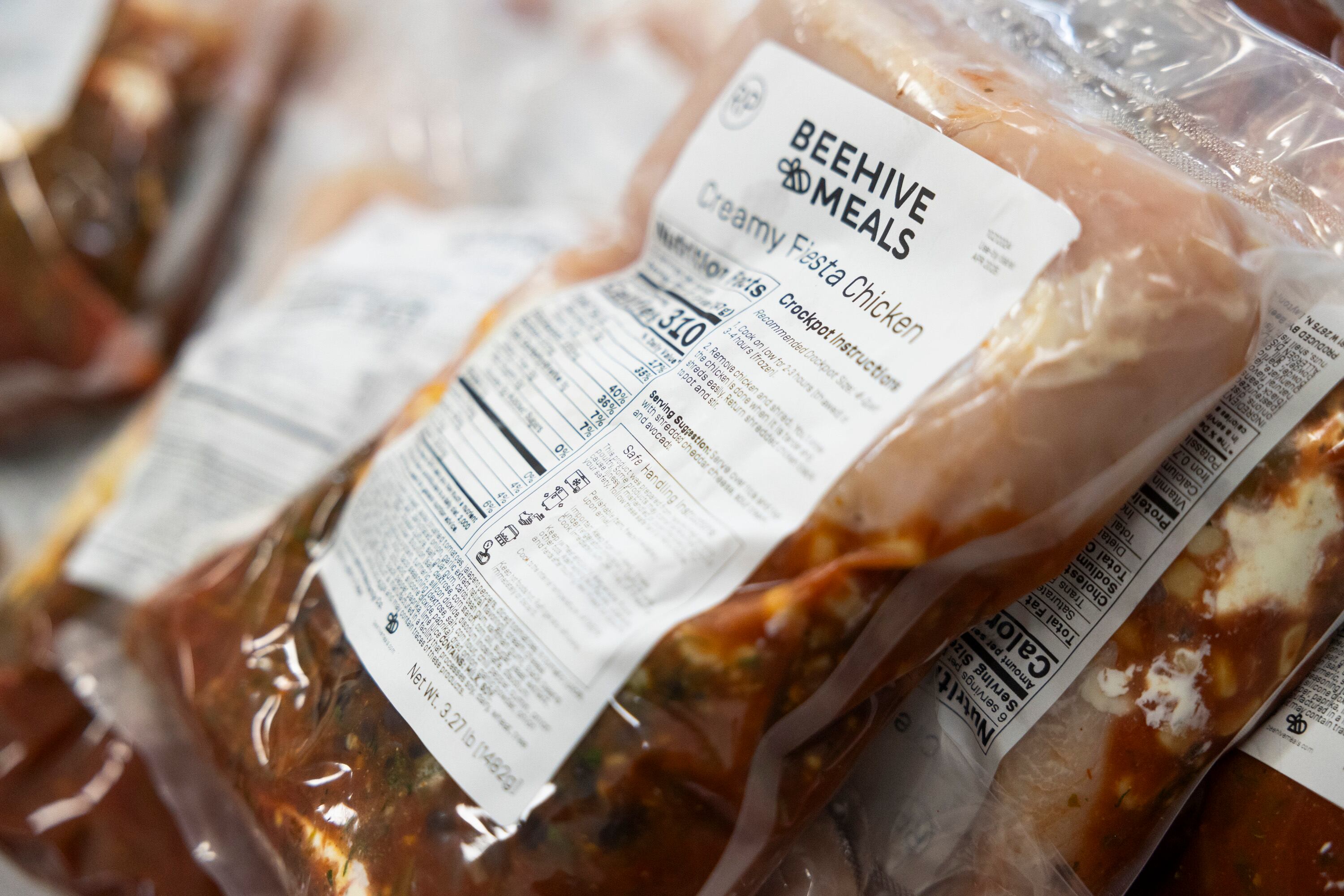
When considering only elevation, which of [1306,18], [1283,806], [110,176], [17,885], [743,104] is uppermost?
[1306,18]

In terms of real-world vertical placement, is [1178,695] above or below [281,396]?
above

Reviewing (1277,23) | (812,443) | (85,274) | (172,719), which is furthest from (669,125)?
(85,274)

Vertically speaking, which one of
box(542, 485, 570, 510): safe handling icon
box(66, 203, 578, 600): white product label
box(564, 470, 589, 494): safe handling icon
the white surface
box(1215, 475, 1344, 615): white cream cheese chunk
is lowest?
the white surface

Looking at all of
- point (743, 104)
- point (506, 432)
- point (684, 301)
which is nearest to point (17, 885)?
point (506, 432)

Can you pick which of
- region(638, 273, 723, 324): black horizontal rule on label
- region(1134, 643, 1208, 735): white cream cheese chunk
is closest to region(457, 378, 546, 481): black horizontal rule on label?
region(638, 273, 723, 324): black horizontal rule on label

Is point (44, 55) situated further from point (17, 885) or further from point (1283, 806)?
point (1283, 806)

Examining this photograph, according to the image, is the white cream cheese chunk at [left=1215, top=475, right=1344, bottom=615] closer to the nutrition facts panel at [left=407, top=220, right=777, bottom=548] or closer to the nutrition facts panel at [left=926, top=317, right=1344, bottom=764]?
the nutrition facts panel at [left=926, top=317, right=1344, bottom=764]
